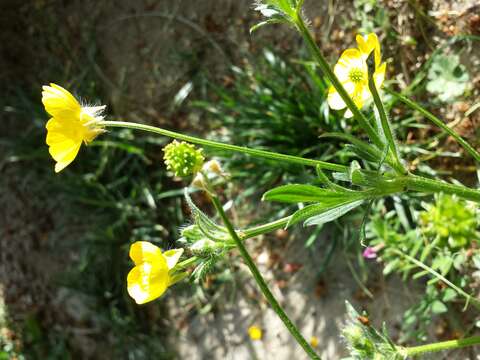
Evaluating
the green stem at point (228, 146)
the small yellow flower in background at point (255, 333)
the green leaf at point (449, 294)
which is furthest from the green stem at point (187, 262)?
the small yellow flower in background at point (255, 333)

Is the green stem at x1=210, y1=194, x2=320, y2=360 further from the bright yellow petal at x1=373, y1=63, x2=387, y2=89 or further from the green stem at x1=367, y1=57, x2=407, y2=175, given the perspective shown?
the bright yellow petal at x1=373, y1=63, x2=387, y2=89

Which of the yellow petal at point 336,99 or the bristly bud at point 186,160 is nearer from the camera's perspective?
the bristly bud at point 186,160

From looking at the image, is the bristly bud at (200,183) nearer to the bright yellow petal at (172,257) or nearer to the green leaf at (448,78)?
the bright yellow petal at (172,257)

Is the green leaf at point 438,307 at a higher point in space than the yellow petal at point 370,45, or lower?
lower

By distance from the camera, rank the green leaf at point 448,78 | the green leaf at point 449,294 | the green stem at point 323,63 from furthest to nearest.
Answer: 1. the green leaf at point 448,78
2. the green leaf at point 449,294
3. the green stem at point 323,63

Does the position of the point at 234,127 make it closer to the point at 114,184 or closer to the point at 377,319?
the point at 114,184

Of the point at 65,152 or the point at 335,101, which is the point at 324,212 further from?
the point at 65,152

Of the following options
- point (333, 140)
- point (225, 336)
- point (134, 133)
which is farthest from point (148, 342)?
point (333, 140)
